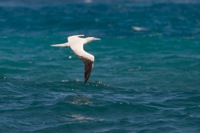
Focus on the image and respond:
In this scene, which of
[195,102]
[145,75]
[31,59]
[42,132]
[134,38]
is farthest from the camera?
[134,38]

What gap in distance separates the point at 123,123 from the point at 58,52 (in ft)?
49.8

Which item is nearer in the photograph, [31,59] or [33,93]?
[33,93]

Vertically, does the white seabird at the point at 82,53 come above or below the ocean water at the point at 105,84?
above

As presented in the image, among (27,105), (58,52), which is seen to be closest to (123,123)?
(27,105)

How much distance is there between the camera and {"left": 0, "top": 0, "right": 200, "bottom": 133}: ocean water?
49.1ft

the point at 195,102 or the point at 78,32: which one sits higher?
the point at 195,102

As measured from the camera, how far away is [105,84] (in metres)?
20.1

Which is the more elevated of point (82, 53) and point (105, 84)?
point (82, 53)

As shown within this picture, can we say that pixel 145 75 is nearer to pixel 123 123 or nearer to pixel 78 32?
pixel 123 123

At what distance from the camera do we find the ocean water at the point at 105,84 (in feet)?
49.1

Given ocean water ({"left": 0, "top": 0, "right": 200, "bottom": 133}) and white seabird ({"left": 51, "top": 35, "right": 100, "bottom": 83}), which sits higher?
white seabird ({"left": 51, "top": 35, "right": 100, "bottom": 83})

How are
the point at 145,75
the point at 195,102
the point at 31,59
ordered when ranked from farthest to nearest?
the point at 31,59 < the point at 145,75 < the point at 195,102

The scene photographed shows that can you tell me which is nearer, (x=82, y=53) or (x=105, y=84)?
(x=82, y=53)

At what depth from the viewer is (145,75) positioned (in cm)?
2252
